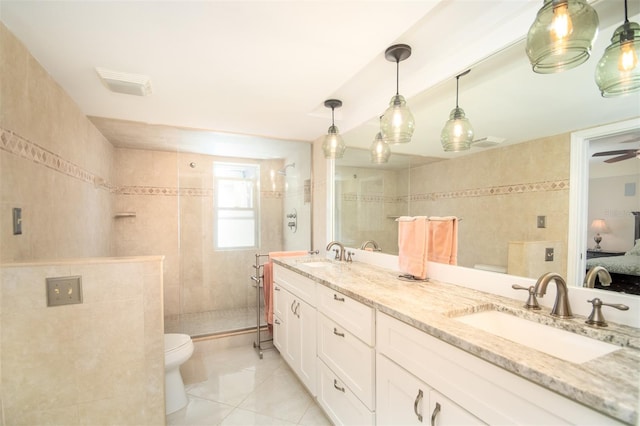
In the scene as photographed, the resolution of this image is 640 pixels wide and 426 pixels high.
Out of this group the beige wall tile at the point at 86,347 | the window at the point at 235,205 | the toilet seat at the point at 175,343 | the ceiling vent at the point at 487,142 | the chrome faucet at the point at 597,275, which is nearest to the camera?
the chrome faucet at the point at 597,275

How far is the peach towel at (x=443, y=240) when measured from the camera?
160cm

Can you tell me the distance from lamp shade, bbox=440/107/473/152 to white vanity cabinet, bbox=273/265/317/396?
1206mm

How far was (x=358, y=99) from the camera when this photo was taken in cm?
225

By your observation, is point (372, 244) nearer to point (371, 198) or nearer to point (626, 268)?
point (371, 198)

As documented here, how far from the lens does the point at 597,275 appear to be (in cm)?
103

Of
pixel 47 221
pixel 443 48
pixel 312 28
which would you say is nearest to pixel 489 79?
pixel 443 48

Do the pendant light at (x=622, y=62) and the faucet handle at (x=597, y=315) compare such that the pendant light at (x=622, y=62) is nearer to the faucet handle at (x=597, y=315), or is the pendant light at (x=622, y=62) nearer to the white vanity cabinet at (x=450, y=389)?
the faucet handle at (x=597, y=315)

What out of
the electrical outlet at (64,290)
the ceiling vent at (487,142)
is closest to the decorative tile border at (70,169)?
the electrical outlet at (64,290)

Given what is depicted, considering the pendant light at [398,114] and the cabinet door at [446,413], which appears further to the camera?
the pendant light at [398,114]

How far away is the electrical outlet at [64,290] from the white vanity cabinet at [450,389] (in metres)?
1.43

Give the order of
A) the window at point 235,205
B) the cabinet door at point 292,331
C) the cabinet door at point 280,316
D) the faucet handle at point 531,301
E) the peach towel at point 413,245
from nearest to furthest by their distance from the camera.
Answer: the faucet handle at point 531,301
the peach towel at point 413,245
the cabinet door at point 292,331
the cabinet door at point 280,316
the window at point 235,205

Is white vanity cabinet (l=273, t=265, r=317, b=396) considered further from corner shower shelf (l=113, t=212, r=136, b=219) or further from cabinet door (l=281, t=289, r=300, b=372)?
corner shower shelf (l=113, t=212, r=136, b=219)

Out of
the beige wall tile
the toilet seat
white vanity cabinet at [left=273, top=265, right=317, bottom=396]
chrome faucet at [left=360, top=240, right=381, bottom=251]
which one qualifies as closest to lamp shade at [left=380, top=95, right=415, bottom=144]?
chrome faucet at [left=360, top=240, right=381, bottom=251]

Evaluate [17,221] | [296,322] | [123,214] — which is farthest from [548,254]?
[123,214]
